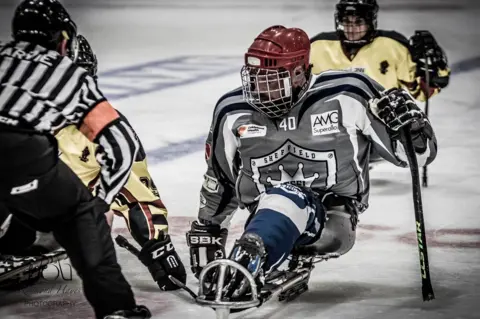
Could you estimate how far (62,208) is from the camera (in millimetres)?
3232

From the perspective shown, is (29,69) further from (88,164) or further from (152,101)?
(152,101)

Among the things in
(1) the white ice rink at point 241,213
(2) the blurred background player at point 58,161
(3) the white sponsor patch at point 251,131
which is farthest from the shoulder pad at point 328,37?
(2) the blurred background player at point 58,161

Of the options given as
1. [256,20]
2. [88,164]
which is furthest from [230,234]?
[256,20]

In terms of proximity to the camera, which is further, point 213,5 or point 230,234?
point 213,5

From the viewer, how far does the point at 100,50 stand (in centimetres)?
985

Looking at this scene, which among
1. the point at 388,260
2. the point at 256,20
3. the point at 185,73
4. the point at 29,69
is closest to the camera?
the point at 29,69

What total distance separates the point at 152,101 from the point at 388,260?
3589 millimetres

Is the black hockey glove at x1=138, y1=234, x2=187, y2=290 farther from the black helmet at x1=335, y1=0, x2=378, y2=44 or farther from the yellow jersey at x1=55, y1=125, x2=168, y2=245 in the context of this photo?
the black helmet at x1=335, y1=0, x2=378, y2=44

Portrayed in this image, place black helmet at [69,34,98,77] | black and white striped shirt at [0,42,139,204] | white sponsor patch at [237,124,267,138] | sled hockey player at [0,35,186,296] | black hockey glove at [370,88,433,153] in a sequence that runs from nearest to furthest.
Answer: black and white striped shirt at [0,42,139,204], black hockey glove at [370,88,433,153], white sponsor patch at [237,124,267,138], sled hockey player at [0,35,186,296], black helmet at [69,34,98,77]

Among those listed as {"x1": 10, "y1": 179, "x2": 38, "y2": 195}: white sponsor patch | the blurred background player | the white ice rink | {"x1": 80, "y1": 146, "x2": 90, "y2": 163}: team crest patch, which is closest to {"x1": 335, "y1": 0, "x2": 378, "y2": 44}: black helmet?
the white ice rink

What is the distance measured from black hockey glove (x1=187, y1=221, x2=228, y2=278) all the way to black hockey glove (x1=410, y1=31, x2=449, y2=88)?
212 centimetres

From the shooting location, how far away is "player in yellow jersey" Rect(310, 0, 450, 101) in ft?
19.5

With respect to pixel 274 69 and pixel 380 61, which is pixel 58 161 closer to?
pixel 274 69

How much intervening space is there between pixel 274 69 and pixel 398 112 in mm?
423
